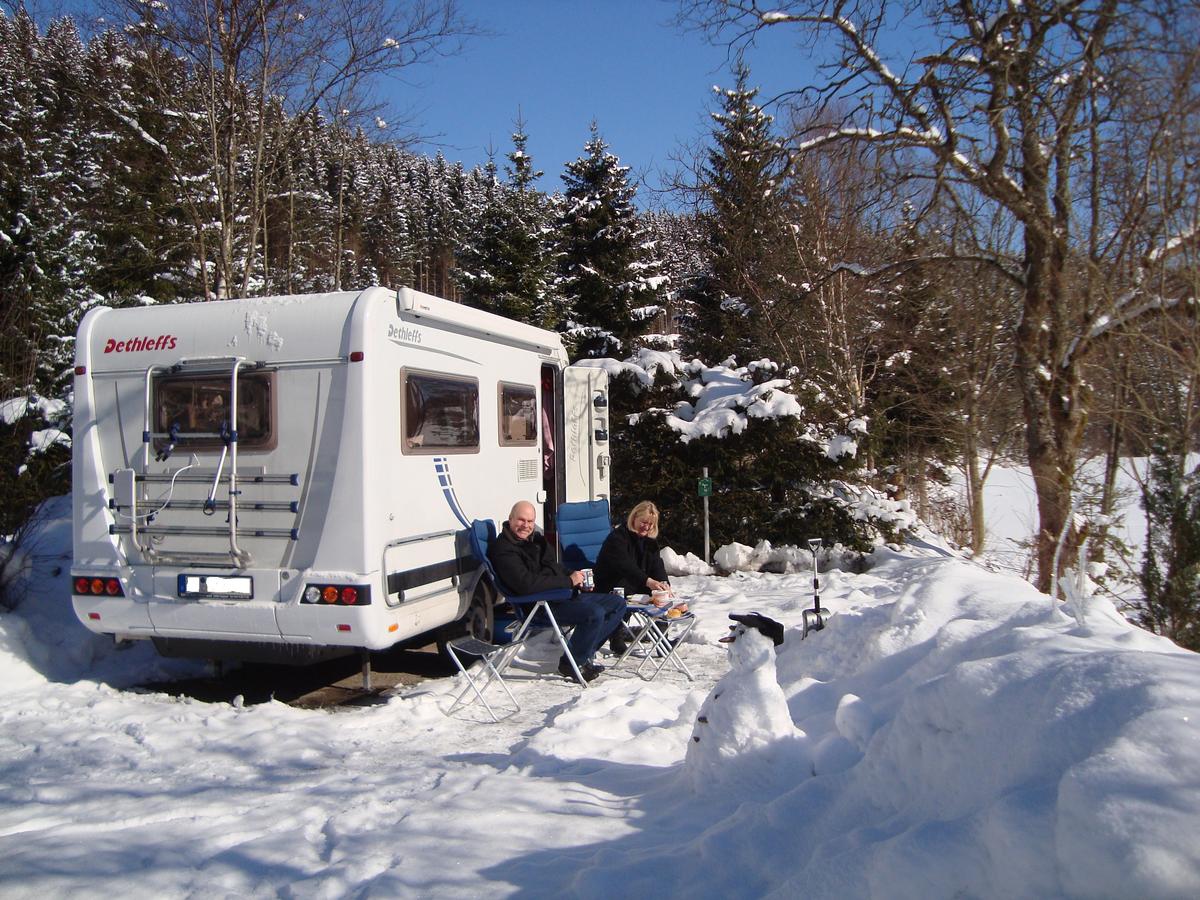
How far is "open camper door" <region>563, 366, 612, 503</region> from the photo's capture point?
9133mm

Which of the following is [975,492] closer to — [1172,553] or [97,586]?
[1172,553]

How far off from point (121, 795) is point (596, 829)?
7.79 feet

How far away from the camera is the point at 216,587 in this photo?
5898 mm

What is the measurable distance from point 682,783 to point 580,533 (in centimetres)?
450

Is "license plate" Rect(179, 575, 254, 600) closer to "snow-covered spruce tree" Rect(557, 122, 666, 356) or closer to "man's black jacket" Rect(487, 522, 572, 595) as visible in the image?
"man's black jacket" Rect(487, 522, 572, 595)

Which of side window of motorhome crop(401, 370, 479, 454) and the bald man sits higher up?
side window of motorhome crop(401, 370, 479, 454)

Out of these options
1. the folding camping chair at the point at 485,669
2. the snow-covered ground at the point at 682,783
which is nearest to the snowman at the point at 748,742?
Result: the snow-covered ground at the point at 682,783

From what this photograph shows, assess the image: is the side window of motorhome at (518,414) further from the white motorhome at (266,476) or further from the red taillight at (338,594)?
the red taillight at (338,594)

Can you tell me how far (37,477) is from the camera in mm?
8516

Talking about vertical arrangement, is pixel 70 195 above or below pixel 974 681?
above

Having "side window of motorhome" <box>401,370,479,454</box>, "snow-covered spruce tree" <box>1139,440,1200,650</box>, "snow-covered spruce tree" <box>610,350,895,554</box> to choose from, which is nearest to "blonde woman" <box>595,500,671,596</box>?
"side window of motorhome" <box>401,370,479,454</box>

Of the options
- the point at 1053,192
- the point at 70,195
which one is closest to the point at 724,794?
the point at 1053,192

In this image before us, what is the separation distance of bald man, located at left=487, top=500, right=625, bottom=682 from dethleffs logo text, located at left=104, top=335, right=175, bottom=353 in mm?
2587

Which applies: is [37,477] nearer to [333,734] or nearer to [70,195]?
[333,734]
